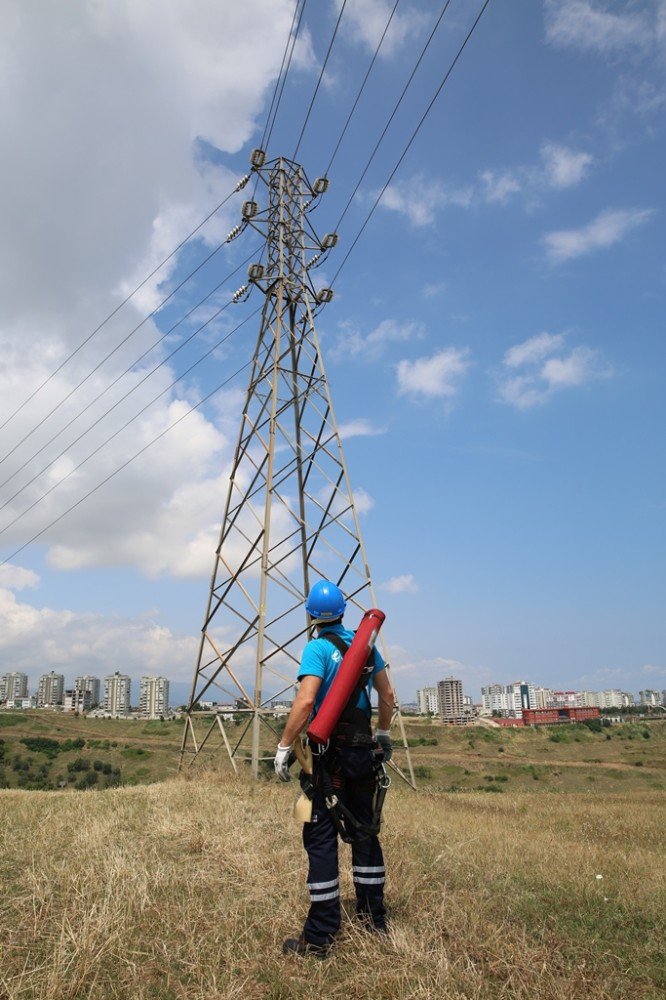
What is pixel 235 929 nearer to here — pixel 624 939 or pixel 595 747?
pixel 624 939

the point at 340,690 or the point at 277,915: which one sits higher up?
the point at 340,690

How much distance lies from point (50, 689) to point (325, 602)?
179877 mm

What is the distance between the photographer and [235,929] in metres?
4.37

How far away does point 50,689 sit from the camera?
165 m

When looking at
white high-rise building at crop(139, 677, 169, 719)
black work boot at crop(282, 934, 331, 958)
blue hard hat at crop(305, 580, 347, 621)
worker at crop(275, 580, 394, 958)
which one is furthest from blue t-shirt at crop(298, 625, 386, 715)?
white high-rise building at crop(139, 677, 169, 719)

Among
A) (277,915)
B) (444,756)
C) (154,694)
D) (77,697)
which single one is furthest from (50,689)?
(277,915)

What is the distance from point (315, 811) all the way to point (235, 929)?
906 mm

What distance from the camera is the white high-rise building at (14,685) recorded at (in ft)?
585

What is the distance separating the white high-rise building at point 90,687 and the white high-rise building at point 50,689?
637cm

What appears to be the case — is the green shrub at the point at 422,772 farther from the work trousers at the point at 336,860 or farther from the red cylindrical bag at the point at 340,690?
the red cylindrical bag at the point at 340,690

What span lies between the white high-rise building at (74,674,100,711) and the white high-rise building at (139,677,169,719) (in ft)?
38.4

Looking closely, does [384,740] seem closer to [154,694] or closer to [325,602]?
[325,602]

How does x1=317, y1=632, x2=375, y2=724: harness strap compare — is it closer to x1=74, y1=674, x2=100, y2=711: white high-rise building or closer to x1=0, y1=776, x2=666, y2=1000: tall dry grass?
x1=0, y1=776, x2=666, y2=1000: tall dry grass

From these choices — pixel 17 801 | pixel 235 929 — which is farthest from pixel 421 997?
pixel 17 801
